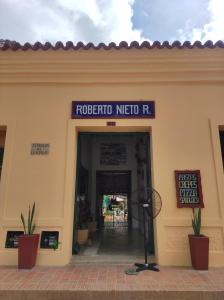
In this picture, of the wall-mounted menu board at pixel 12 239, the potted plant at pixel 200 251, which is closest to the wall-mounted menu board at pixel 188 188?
the potted plant at pixel 200 251

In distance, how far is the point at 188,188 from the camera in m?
4.15

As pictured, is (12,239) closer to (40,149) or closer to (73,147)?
(40,149)

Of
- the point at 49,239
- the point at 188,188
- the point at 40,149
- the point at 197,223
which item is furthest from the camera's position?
the point at 40,149

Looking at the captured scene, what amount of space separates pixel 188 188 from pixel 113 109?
2046 millimetres

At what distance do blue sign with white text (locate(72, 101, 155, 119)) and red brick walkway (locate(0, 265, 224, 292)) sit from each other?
2.69 metres

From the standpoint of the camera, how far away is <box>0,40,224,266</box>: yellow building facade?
4.07 metres

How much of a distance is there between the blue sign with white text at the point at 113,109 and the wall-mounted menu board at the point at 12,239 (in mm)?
2359

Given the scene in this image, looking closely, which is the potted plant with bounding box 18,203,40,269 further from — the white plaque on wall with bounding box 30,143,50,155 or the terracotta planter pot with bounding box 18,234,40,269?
the white plaque on wall with bounding box 30,143,50,155

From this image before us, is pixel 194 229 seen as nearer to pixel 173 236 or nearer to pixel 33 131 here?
pixel 173 236

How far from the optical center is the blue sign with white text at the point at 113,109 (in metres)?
4.47

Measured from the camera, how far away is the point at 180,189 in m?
4.15

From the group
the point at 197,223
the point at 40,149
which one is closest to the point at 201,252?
the point at 197,223

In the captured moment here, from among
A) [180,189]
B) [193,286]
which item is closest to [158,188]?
[180,189]

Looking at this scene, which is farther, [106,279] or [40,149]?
[40,149]
